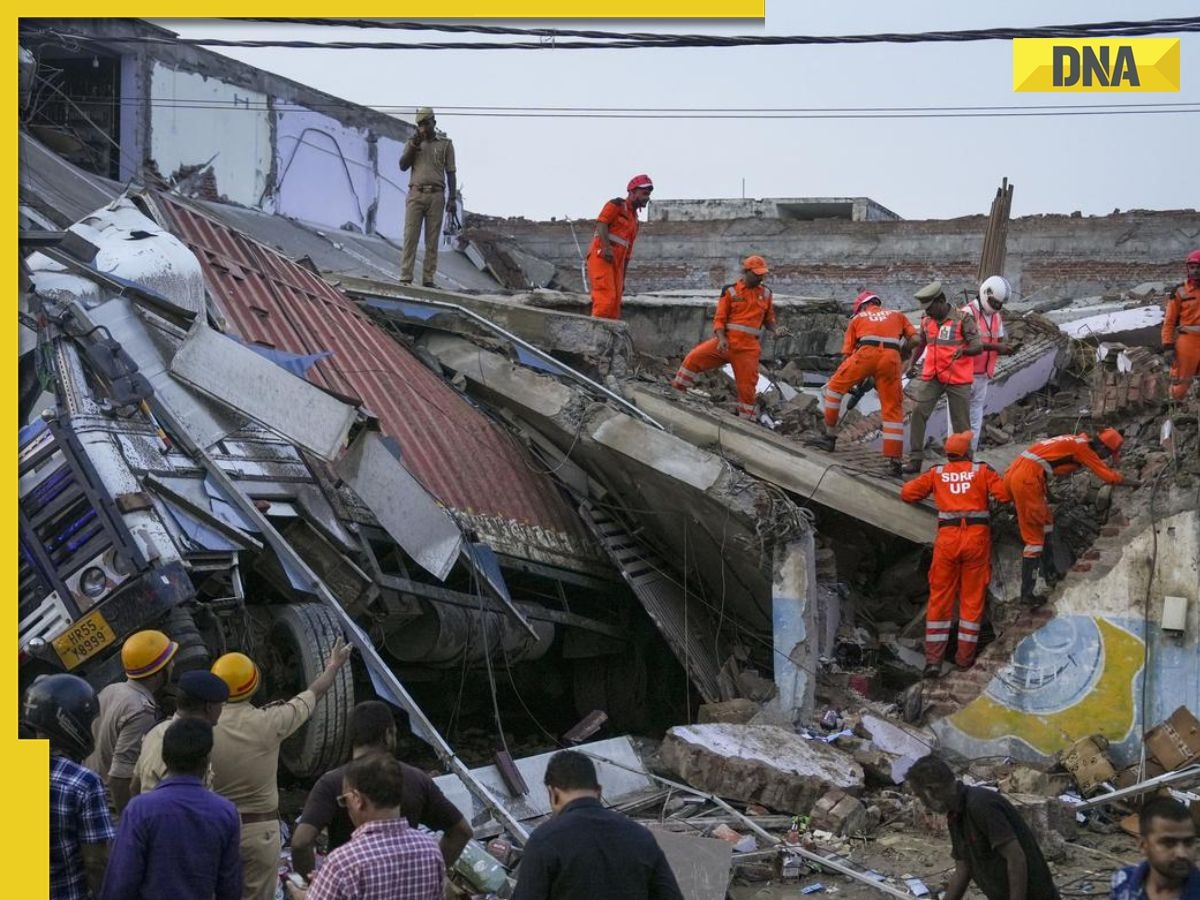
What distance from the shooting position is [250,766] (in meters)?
6.00

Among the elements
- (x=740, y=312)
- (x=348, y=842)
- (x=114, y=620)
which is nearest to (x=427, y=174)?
(x=740, y=312)

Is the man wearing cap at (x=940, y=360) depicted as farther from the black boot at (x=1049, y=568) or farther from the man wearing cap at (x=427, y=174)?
the man wearing cap at (x=427, y=174)

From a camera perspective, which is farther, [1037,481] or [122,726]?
[1037,481]

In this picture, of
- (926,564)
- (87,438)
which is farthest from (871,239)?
(87,438)

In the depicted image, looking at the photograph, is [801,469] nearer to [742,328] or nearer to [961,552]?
[961,552]

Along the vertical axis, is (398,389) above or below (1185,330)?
below

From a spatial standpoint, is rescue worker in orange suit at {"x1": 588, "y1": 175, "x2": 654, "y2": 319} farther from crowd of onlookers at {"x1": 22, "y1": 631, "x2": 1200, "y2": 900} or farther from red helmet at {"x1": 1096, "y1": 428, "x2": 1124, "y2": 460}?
crowd of onlookers at {"x1": 22, "y1": 631, "x2": 1200, "y2": 900}

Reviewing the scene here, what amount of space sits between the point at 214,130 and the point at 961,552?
1247 cm

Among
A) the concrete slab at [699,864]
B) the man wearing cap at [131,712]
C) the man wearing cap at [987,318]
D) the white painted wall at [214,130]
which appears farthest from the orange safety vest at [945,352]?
the white painted wall at [214,130]

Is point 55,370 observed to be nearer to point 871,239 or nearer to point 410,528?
point 410,528

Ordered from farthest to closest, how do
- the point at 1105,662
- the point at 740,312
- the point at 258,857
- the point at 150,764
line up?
1. the point at 740,312
2. the point at 1105,662
3. the point at 258,857
4. the point at 150,764

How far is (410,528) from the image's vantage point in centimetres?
984

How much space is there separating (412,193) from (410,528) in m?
6.15

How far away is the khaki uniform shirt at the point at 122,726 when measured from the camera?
19.9ft
